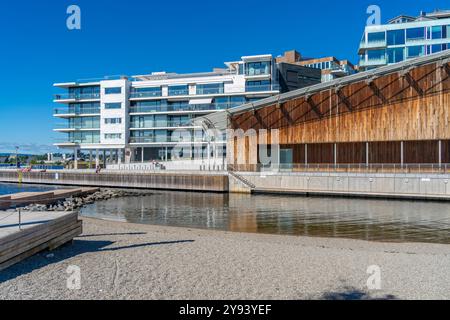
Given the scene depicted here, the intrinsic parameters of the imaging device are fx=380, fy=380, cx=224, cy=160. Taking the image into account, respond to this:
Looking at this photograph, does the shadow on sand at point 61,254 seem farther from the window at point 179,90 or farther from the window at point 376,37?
the window at point 376,37

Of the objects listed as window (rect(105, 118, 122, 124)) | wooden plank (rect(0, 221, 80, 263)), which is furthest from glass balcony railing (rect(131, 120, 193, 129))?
wooden plank (rect(0, 221, 80, 263))

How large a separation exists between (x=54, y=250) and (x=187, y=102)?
49878 mm

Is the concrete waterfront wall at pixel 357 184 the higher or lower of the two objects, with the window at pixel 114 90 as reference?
lower

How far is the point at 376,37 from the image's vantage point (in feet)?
188

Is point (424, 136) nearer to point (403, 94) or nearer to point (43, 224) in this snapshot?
point (403, 94)

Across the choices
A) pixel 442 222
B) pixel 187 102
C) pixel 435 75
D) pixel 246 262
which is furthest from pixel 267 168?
pixel 246 262

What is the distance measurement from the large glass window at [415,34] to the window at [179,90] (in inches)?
1327

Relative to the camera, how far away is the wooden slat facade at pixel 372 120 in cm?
3350

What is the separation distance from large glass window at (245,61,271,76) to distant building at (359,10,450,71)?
15.4 metres

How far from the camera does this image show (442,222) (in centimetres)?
2023

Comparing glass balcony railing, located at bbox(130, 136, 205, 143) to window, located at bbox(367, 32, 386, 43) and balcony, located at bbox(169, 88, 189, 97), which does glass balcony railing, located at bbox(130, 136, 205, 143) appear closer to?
balcony, located at bbox(169, 88, 189, 97)

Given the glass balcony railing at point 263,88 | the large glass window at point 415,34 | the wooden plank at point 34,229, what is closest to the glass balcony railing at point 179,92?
the glass balcony railing at point 263,88

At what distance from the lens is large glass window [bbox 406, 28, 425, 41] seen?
54875mm

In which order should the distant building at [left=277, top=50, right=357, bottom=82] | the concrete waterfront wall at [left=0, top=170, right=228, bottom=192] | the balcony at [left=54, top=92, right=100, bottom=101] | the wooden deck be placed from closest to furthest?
the wooden deck, the concrete waterfront wall at [left=0, top=170, right=228, bottom=192], the balcony at [left=54, top=92, right=100, bottom=101], the distant building at [left=277, top=50, right=357, bottom=82]
